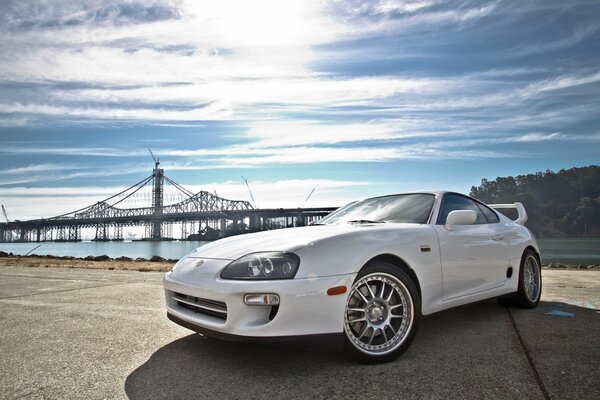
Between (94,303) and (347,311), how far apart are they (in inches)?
137

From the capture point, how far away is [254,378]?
8.29 feet

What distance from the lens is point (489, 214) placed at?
14.4ft

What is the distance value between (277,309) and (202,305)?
0.59 metres

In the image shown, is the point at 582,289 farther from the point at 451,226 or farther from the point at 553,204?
the point at 553,204

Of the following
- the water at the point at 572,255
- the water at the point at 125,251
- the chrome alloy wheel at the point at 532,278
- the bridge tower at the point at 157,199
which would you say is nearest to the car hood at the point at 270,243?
the chrome alloy wheel at the point at 532,278

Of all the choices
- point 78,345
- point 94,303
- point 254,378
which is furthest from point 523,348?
point 94,303

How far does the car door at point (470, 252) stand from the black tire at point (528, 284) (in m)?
0.41

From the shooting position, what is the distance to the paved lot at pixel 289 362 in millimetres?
2344

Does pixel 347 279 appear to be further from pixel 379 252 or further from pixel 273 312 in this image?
pixel 273 312

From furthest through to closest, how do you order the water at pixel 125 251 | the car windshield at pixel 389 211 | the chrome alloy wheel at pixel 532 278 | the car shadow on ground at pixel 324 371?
the water at pixel 125 251, the chrome alloy wheel at pixel 532 278, the car windshield at pixel 389 211, the car shadow on ground at pixel 324 371

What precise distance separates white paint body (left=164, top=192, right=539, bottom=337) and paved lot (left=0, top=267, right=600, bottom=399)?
21 cm

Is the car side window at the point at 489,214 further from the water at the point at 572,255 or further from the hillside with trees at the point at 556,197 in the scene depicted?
the hillside with trees at the point at 556,197

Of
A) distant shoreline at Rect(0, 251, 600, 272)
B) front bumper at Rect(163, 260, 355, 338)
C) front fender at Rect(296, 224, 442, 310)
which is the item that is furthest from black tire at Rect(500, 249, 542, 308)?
distant shoreline at Rect(0, 251, 600, 272)

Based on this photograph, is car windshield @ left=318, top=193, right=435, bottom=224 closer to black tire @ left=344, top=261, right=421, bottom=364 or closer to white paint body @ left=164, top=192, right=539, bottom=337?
white paint body @ left=164, top=192, right=539, bottom=337
